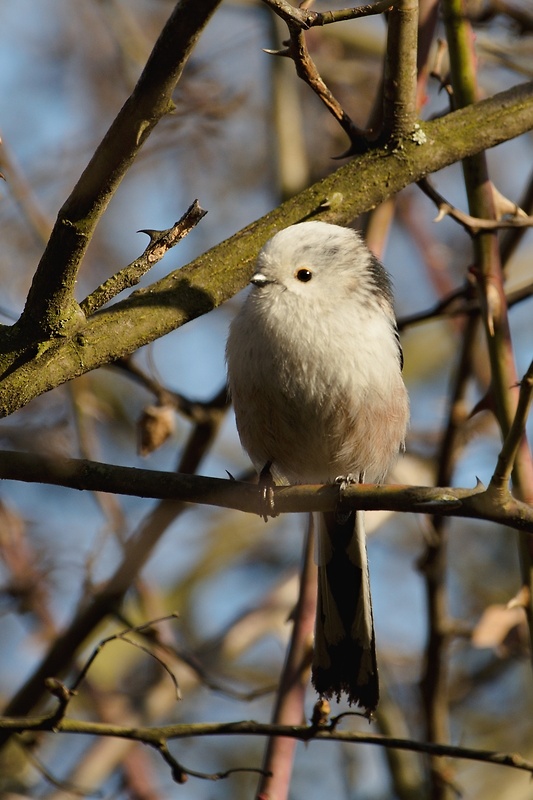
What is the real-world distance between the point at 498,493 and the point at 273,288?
1353 millimetres

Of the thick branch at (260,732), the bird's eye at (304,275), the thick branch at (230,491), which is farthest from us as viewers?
the bird's eye at (304,275)

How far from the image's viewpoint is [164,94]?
1959 millimetres

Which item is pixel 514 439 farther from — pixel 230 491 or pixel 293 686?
pixel 293 686

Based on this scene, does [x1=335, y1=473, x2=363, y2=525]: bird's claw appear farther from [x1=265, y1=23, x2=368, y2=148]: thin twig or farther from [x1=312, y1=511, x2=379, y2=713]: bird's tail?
[x1=265, y1=23, x2=368, y2=148]: thin twig

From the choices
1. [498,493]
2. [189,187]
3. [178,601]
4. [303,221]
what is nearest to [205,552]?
[178,601]

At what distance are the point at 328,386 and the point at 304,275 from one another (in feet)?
1.44

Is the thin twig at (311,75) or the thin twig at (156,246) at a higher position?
the thin twig at (311,75)

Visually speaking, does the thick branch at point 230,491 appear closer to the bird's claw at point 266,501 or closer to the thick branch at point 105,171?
the bird's claw at point 266,501

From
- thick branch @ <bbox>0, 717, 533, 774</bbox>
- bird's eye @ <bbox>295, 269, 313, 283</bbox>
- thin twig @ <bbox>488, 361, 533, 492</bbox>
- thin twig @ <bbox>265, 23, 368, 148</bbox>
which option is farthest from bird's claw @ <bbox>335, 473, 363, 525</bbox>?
thin twig @ <bbox>265, 23, 368, 148</bbox>

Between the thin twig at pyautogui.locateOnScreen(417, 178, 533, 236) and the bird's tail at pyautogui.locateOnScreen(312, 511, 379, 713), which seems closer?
the thin twig at pyautogui.locateOnScreen(417, 178, 533, 236)

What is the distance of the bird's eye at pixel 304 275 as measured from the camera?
3.29 metres

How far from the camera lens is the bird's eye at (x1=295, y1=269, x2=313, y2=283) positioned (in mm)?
3292

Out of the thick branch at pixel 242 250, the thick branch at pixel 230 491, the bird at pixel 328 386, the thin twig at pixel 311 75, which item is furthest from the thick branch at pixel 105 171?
the bird at pixel 328 386

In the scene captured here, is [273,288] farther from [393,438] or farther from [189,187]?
[189,187]
